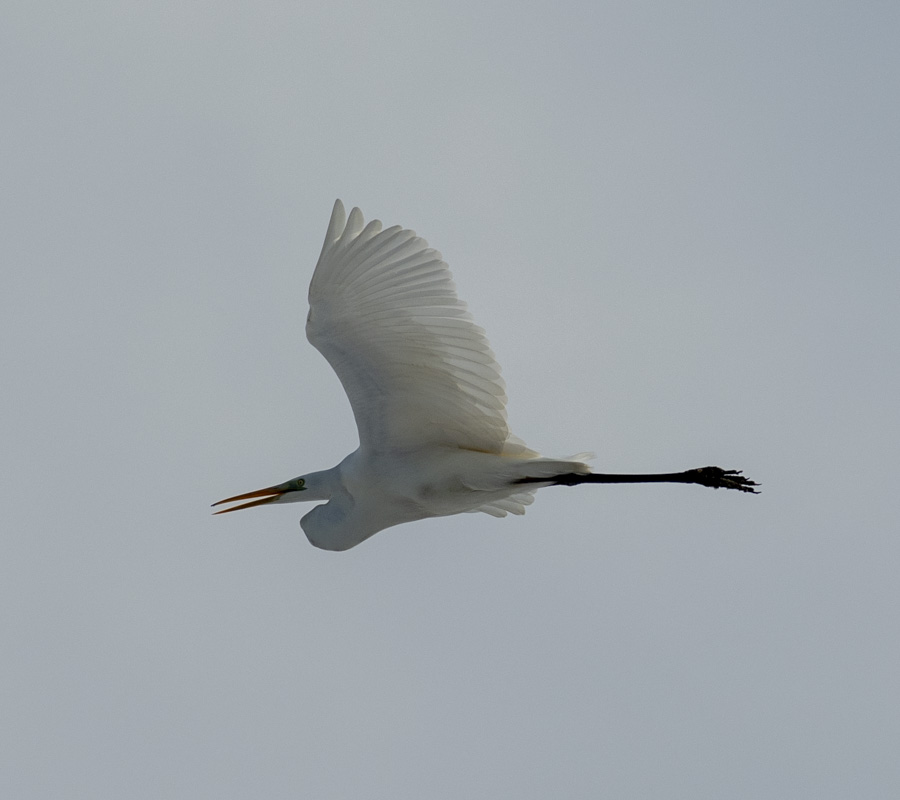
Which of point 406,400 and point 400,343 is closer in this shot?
point 400,343

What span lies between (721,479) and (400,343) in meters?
2.20

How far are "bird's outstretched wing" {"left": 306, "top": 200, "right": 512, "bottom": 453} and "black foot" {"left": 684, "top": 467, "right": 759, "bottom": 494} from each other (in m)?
1.22

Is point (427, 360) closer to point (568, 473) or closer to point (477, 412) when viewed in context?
point (477, 412)

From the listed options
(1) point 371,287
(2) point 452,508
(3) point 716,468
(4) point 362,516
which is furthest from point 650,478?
(1) point 371,287

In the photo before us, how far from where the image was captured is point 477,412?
22.8ft

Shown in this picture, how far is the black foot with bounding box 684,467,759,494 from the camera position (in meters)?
7.65

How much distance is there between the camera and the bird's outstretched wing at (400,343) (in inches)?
251

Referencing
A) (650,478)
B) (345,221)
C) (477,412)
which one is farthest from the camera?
(650,478)

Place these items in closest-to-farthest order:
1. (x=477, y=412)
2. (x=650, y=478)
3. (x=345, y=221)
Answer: (x=345, y=221), (x=477, y=412), (x=650, y=478)

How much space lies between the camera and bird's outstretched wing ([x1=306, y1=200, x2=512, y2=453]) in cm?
638

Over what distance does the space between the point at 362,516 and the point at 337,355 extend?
3.40ft

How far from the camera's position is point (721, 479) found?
7.65 meters

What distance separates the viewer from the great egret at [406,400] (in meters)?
6.41

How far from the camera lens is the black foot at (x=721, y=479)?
301 inches
